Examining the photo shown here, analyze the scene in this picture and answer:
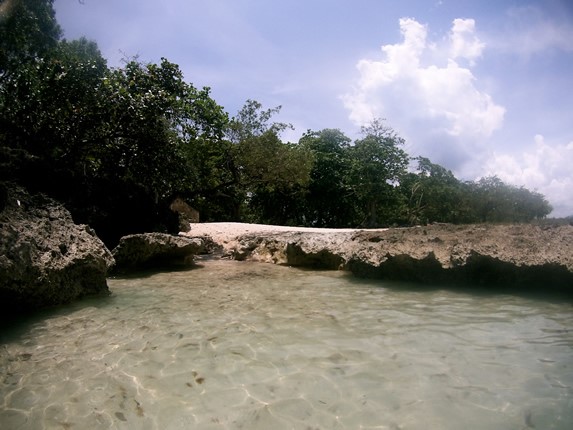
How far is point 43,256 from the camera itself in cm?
536

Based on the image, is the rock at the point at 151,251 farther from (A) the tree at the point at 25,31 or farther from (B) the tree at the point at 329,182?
(B) the tree at the point at 329,182

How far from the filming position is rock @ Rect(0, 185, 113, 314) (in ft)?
15.7

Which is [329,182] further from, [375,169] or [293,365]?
[293,365]

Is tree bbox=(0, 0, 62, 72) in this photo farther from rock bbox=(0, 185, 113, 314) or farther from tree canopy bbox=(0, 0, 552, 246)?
rock bbox=(0, 185, 113, 314)

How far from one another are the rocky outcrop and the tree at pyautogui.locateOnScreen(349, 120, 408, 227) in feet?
75.2

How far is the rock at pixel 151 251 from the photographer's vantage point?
9.11 meters

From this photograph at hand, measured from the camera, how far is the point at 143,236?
920cm

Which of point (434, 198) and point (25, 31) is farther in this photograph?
point (434, 198)

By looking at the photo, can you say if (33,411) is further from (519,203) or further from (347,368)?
(519,203)

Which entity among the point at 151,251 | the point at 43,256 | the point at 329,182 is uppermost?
the point at 329,182

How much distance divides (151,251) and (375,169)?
25.6m

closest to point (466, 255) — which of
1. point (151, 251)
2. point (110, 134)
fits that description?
point (151, 251)

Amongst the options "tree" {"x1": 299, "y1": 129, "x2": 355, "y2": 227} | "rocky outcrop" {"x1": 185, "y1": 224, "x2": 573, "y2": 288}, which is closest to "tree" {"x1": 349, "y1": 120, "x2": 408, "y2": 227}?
"tree" {"x1": 299, "y1": 129, "x2": 355, "y2": 227}

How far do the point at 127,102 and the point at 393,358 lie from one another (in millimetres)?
12732
